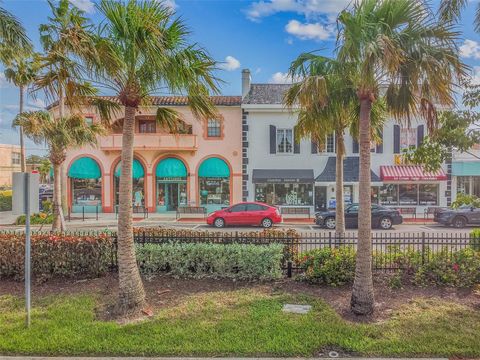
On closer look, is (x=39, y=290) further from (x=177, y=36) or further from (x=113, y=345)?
(x=177, y=36)

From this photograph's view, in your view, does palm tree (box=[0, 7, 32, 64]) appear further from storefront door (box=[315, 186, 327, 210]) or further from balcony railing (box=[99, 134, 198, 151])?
storefront door (box=[315, 186, 327, 210])

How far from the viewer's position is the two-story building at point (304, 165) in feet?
72.7

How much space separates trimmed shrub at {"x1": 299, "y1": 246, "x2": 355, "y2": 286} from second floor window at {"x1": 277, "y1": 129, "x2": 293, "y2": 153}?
16.2 metres

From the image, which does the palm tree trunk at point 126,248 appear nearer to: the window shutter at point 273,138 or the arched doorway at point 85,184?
the window shutter at point 273,138

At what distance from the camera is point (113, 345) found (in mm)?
4473

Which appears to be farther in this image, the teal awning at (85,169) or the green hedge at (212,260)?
the teal awning at (85,169)

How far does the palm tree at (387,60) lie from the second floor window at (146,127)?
2042cm

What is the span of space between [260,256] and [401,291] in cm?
302

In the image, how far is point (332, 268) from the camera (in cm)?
672

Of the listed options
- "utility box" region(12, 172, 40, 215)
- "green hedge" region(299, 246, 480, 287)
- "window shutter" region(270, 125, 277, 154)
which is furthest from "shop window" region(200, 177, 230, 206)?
"utility box" region(12, 172, 40, 215)

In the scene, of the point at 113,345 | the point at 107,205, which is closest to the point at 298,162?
the point at 107,205

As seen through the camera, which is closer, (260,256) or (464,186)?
(260,256)

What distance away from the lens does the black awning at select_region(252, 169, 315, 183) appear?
21828mm

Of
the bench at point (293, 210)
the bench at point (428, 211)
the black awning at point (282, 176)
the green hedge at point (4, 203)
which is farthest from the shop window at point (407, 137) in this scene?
the green hedge at point (4, 203)
